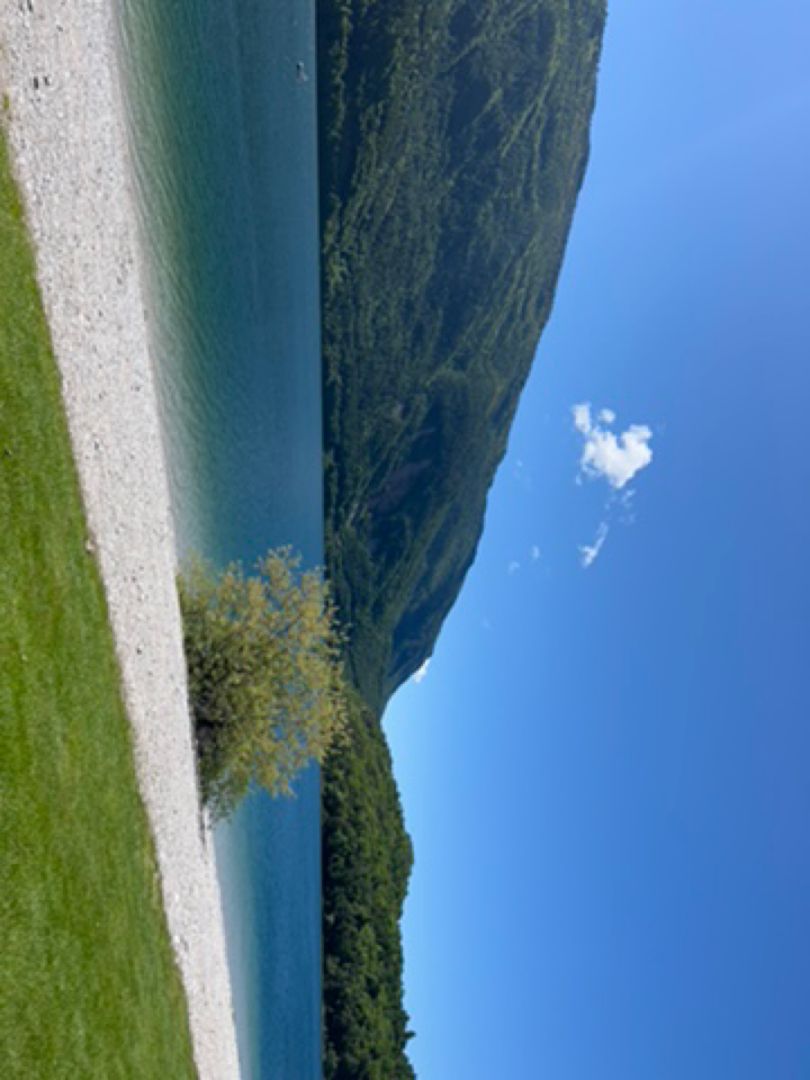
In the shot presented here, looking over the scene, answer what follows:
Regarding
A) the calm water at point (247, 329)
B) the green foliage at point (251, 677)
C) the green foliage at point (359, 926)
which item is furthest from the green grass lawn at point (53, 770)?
the green foliage at point (359, 926)

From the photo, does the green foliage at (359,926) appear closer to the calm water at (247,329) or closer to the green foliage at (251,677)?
the calm water at (247,329)

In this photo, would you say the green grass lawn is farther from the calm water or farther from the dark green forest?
the dark green forest

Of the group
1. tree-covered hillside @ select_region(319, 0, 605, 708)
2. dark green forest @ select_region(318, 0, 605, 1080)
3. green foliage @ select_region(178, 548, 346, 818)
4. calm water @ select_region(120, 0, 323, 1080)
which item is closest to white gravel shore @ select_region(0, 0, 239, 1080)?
green foliage @ select_region(178, 548, 346, 818)

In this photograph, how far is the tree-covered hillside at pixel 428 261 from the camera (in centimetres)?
6481

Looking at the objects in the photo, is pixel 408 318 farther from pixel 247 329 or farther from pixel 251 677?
pixel 251 677

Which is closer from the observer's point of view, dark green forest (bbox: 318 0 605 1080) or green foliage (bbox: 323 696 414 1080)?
green foliage (bbox: 323 696 414 1080)

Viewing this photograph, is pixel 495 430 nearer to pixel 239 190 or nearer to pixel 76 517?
pixel 239 190

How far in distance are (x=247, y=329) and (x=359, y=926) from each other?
37.0 meters

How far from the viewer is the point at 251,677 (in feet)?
93.2

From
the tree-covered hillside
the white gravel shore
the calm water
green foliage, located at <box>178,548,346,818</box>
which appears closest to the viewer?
the white gravel shore

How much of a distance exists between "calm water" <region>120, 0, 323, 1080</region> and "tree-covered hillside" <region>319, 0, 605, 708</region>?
→ 7307 mm

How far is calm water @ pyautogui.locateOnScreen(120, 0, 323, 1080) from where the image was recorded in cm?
3020

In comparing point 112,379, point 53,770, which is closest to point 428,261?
point 112,379

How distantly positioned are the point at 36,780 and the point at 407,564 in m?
86.5
